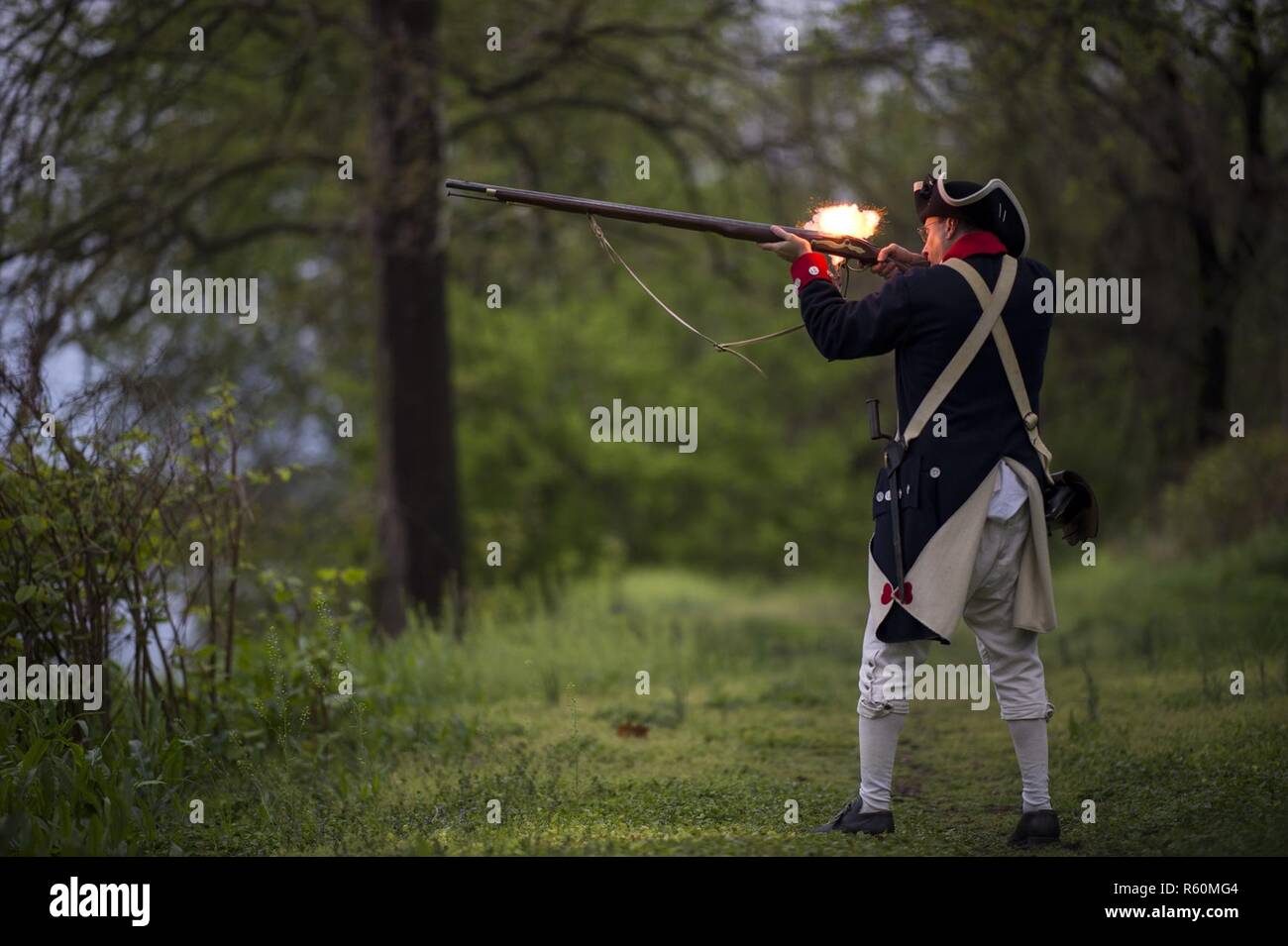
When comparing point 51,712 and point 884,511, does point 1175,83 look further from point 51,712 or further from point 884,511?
point 51,712

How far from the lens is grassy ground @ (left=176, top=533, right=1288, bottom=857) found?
225 inches

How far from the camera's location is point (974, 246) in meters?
5.62

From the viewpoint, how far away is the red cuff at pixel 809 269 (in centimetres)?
575

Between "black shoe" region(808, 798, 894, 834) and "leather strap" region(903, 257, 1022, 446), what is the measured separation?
1.56 m

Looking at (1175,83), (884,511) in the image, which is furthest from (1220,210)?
(884,511)

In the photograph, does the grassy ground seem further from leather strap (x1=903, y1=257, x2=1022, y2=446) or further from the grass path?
leather strap (x1=903, y1=257, x2=1022, y2=446)

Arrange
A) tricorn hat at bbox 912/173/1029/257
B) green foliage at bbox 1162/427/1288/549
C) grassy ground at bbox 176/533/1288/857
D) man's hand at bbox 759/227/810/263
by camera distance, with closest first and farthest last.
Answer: tricorn hat at bbox 912/173/1029/257, grassy ground at bbox 176/533/1288/857, man's hand at bbox 759/227/810/263, green foliage at bbox 1162/427/1288/549

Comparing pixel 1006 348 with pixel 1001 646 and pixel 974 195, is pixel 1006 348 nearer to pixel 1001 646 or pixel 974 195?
pixel 974 195

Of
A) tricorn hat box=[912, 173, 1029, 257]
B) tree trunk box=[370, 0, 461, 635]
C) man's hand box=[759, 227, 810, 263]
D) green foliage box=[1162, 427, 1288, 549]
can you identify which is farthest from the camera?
green foliage box=[1162, 427, 1288, 549]

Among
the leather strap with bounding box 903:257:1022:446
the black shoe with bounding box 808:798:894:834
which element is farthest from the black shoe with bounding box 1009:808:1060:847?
the leather strap with bounding box 903:257:1022:446

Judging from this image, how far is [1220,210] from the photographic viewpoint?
16406mm

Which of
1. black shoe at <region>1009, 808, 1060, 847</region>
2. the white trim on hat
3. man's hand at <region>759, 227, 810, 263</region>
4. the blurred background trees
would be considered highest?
the blurred background trees

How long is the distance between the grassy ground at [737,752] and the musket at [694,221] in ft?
8.07

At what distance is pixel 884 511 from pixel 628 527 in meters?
18.2
